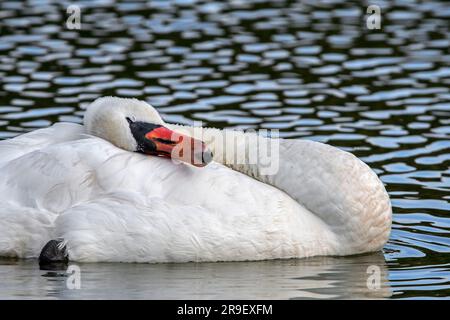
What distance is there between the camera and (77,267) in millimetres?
11359

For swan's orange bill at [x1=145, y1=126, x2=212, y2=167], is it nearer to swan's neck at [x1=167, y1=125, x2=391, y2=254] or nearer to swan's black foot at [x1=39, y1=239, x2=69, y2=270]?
swan's neck at [x1=167, y1=125, x2=391, y2=254]

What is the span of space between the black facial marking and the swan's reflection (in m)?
1.13

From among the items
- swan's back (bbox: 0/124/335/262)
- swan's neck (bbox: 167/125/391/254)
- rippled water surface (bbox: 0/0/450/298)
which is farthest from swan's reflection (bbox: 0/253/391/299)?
swan's neck (bbox: 167/125/391/254)

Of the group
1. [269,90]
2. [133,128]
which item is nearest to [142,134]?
[133,128]

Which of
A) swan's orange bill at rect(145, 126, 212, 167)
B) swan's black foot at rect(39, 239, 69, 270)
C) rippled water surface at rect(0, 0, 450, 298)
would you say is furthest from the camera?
swan's orange bill at rect(145, 126, 212, 167)

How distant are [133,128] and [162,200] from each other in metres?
0.91

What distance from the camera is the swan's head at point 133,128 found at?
38.8 ft

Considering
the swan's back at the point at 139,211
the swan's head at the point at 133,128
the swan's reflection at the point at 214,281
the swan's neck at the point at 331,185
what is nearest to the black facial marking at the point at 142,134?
the swan's head at the point at 133,128

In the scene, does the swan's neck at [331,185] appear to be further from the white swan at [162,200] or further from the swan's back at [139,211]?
the swan's back at [139,211]

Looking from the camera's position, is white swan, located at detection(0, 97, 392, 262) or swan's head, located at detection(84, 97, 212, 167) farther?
swan's head, located at detection(84, 97, 212, 167)

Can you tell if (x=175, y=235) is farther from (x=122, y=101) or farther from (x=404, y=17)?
(x=404, y=17)

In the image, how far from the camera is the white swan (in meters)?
11.4

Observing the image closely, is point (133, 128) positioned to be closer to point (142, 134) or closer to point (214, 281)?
point (142, 134)
